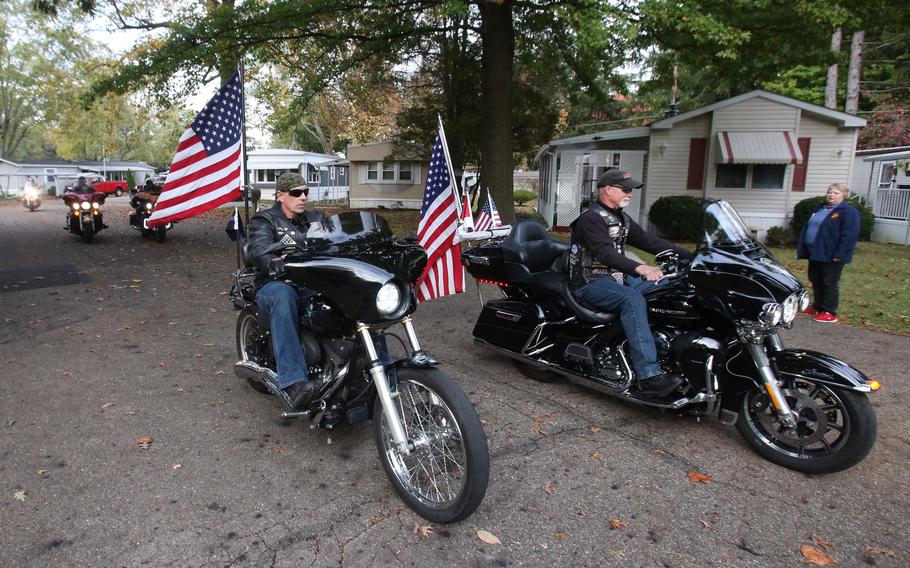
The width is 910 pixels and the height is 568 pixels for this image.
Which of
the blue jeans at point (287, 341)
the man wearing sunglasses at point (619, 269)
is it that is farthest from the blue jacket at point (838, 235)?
the blue jeans at point (287, 341)

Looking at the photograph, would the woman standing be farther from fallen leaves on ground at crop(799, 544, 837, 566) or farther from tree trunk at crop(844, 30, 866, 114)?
tree trunk at crop(844, 30, 866, 114)

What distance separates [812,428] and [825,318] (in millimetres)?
4714

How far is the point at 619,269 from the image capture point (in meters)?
4.19

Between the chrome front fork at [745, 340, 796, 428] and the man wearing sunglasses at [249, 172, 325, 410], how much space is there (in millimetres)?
2663

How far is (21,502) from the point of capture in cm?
309

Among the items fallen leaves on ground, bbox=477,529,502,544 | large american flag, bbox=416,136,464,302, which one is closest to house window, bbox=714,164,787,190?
large american flag, bbox=416,136,464,302

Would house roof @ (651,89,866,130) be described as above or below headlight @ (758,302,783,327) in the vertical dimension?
above

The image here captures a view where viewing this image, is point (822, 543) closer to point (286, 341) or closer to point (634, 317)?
point (634, 317)

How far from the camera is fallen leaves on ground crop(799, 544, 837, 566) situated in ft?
8.91

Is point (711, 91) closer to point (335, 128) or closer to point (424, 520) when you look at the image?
point (335, 128)

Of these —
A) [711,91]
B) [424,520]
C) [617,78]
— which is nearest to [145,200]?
[617,78]

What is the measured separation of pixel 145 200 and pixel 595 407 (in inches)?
576

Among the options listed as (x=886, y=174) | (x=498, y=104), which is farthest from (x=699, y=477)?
(x=886, y=174)

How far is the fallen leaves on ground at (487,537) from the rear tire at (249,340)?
2218 mm
